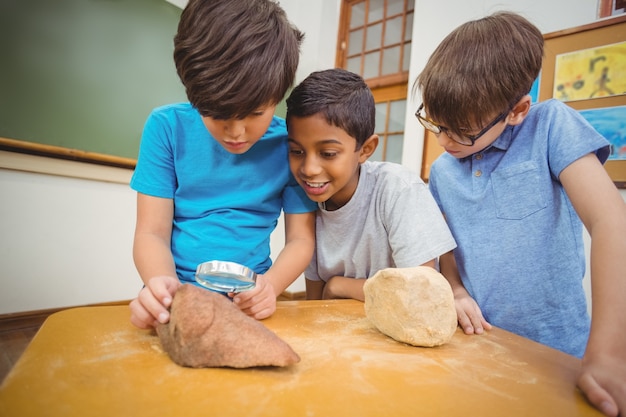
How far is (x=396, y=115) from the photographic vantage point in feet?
10.7

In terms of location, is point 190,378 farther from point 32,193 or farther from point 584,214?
point 32,193

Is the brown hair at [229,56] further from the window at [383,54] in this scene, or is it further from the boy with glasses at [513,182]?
the window at [383,54]

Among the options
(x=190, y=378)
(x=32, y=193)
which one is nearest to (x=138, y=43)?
(x=32, y=193)

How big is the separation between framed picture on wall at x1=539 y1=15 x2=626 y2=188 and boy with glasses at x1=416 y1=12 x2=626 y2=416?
1.39 meters

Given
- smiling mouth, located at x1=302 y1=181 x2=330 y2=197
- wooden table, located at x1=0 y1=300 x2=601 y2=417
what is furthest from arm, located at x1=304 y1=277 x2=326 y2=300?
wooden table, located at x1=0 y1=300 x2=601 y2=417

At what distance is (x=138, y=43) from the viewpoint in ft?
7.48

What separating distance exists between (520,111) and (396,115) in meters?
2.47

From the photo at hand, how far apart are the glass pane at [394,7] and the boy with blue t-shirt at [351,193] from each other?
2.92 metres

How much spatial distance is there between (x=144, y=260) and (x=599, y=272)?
34.6 inches

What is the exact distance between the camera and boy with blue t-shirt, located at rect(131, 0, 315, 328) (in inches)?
28.5

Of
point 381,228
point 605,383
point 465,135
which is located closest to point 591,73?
point 465,135

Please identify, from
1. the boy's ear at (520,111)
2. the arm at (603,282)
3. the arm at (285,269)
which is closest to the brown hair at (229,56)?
the arm at (285,269)

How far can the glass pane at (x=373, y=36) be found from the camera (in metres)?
3.53

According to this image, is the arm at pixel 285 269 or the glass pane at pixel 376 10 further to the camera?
the glass pane at pixel 376 10
